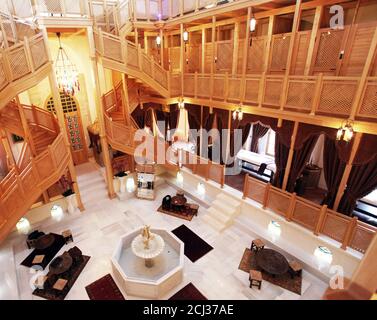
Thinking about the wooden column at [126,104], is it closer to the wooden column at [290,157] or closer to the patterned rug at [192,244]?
the patterned rug at [192,244]

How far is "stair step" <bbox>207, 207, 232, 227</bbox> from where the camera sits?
1045 centimetres

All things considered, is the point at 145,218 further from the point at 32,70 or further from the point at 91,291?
the point at 32,70

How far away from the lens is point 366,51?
24.1ft

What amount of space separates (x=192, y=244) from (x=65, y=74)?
900 centimetres

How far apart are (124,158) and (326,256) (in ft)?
35.1

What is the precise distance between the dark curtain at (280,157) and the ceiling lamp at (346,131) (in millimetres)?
2301

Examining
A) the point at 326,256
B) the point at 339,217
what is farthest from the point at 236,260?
the point at 339,217

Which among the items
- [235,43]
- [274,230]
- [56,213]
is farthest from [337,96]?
[56,213]

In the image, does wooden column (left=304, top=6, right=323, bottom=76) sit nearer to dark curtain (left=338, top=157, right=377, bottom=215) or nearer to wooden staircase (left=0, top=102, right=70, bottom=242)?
dark curtain (left=338, top=157, right=377, bottom=215)

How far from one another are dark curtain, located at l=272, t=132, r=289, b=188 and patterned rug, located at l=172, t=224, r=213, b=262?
13.7ft

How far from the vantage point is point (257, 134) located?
508 inches

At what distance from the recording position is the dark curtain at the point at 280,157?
31.2 feet

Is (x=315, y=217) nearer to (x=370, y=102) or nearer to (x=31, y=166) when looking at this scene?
(x=370, y=102)
